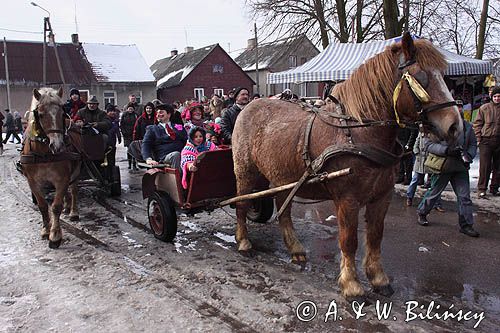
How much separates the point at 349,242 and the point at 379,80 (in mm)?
1320

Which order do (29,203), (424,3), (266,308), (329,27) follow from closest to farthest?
(266,308) < (29,203) < (424,3) < (329,27)

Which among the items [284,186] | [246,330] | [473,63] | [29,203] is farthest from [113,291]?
[473,63]

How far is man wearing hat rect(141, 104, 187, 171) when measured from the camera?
5.67 m

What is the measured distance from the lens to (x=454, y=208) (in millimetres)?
6855

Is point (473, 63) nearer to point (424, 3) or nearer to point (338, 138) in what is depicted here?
point (424, 3)

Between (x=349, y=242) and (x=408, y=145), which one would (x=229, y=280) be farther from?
(x=408, y=145)

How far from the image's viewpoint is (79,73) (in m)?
32.6

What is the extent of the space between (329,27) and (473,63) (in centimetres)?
875

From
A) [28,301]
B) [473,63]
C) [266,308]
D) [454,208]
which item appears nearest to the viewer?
[266,308]

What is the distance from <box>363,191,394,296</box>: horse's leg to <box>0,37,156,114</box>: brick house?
102 feet

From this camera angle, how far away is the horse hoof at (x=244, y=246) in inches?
192

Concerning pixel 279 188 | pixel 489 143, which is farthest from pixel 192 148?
pixel 489 143

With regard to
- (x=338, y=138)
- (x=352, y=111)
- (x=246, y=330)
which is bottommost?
(x=246, y=330)

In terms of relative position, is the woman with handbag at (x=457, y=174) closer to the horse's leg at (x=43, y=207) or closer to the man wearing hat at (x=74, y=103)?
the horse's leg at (x=43, y=207)
